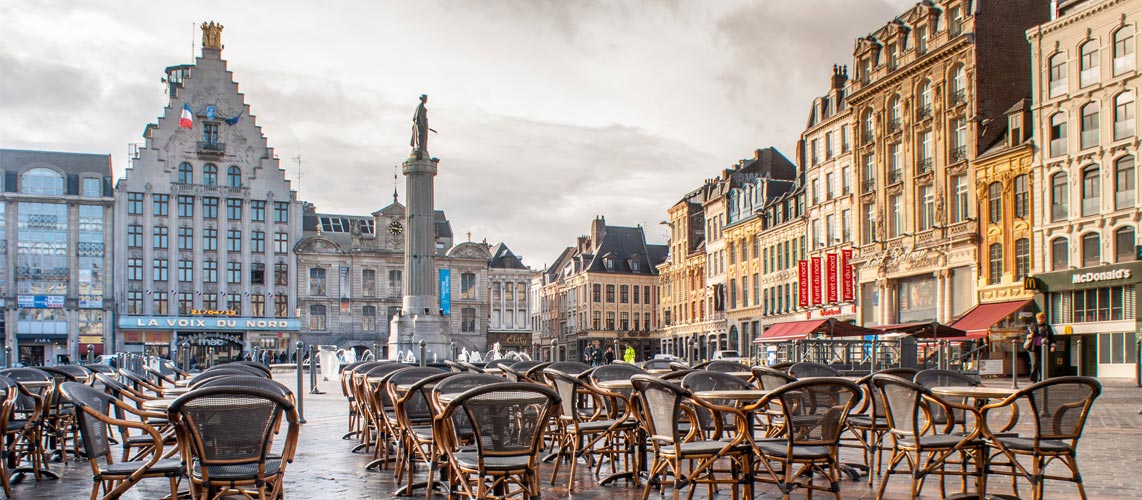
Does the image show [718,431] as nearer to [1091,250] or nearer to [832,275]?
[1091,250]

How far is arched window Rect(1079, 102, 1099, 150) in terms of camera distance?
34844mm

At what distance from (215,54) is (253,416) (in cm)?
7214

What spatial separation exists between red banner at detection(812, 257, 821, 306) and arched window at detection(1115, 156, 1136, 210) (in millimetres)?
18811

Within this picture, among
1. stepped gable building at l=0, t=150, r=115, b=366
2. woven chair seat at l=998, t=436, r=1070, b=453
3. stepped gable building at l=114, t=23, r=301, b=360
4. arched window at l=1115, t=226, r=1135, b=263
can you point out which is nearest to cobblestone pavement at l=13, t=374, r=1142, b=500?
woven chair seat at l=998, t=436, r=1070, b=453

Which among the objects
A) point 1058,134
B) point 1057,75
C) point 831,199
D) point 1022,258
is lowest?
point 1022,258

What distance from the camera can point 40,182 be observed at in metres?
70.1

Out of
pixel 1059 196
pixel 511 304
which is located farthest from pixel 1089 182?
pixel 511 304

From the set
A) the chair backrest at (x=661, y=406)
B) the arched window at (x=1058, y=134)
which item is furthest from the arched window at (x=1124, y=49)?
the chair backrest at (x=661, y=406)

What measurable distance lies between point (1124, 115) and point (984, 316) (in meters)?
8.40

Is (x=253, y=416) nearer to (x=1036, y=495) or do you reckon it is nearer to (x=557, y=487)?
(x=557, y=487)

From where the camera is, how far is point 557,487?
9.45m

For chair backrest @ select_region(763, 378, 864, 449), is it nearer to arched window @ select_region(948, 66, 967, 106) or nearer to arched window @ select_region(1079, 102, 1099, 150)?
arched window @ select_region(1079, 102, 1099, 150)

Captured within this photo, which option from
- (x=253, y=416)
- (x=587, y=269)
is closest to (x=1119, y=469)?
(x=253, y=416)

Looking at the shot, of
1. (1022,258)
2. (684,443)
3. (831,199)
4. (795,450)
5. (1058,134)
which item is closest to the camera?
(795,450)
